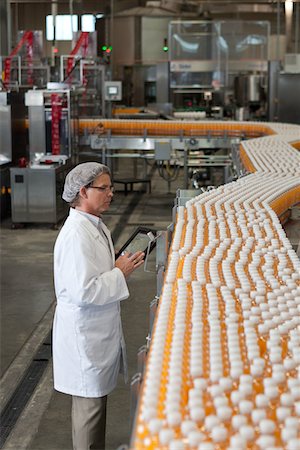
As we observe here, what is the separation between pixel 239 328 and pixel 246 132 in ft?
26.0

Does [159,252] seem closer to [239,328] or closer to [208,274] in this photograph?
[208,274]

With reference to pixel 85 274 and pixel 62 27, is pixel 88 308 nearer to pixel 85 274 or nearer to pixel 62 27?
pixel 85 274

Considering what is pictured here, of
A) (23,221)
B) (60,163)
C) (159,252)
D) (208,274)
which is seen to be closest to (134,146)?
(60,163)

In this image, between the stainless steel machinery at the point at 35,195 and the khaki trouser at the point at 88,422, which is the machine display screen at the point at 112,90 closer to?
the stainless steel machinery at the point at 35,195

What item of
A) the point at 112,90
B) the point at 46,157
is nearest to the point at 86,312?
the point at 46,157

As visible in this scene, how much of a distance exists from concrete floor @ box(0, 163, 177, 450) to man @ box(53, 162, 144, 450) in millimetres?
720

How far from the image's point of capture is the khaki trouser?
9.79 ft

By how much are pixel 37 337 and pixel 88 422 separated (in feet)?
7.81

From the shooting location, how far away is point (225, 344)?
1836mm

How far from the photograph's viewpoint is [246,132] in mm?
9695

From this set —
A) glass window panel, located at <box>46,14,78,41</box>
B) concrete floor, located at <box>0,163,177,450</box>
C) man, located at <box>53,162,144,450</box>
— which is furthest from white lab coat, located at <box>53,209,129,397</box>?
glass window panel, located at <box>46,14,78,41</box>

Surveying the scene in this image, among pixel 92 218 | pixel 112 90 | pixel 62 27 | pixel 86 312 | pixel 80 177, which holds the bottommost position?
pixel 86 312

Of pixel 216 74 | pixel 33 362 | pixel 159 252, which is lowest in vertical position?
pixel 33 362

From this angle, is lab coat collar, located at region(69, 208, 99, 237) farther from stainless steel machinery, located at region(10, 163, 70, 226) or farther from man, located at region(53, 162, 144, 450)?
stainless steel machinery, located at region(10, 163, 70, 226)
